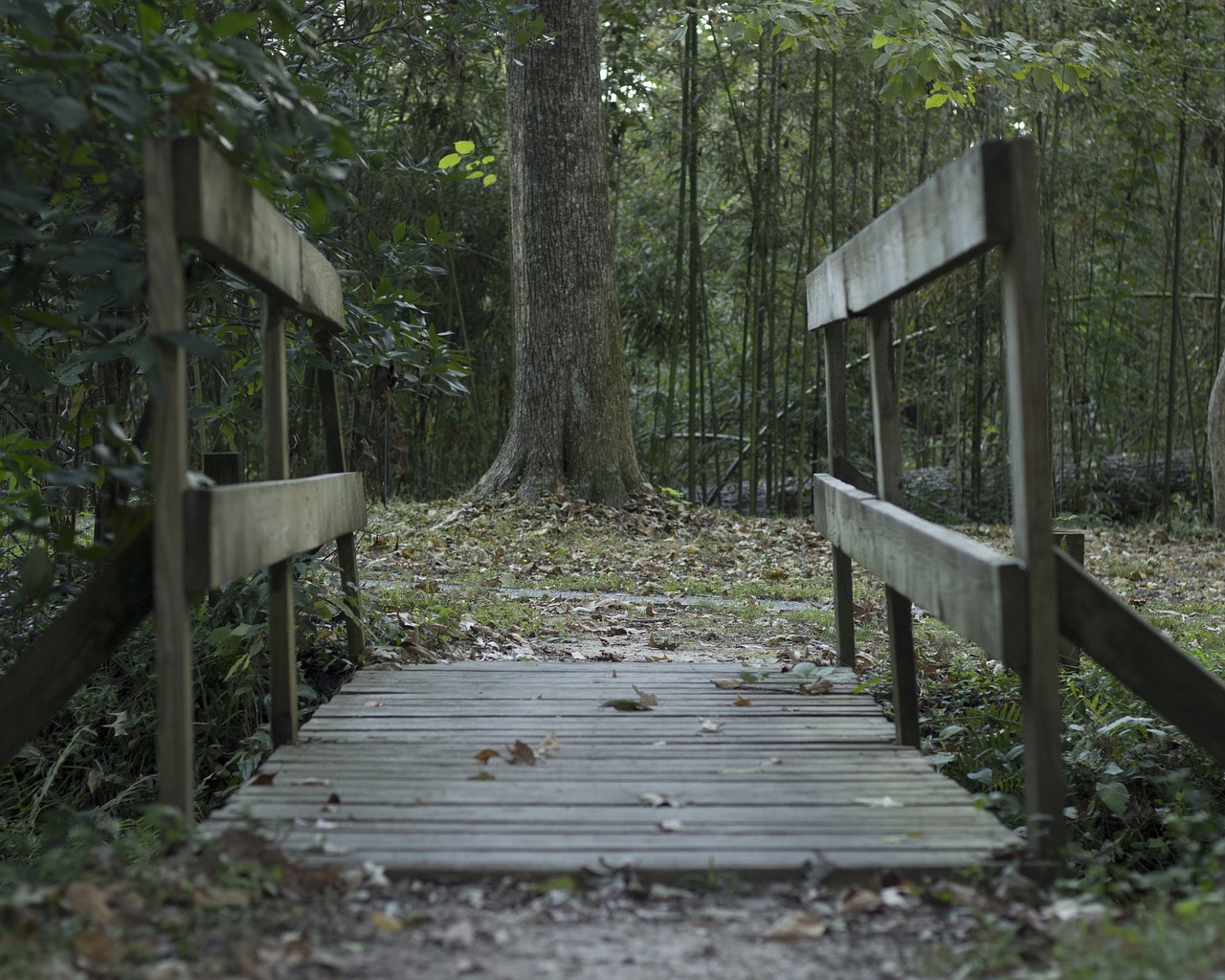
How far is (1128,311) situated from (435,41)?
9152mm

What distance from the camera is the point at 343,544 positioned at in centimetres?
404

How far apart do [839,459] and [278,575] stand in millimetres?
1995

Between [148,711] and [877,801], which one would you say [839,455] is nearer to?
[877,801]

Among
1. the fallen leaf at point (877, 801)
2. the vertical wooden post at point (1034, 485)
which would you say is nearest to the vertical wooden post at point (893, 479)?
the fallen leaf at point (877, 801)

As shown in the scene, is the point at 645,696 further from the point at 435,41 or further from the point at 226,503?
the point at 435,41

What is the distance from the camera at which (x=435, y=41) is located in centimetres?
466

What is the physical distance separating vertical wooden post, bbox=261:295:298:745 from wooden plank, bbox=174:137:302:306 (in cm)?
10

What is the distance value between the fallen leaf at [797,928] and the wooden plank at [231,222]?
1.62 meters

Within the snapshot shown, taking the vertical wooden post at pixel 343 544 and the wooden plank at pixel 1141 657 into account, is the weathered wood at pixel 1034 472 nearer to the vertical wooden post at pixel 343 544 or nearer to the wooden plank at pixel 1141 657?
the wooden plank at pixel 1141 657

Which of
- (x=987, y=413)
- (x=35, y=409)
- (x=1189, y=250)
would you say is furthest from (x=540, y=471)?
(x=1189, y=250)

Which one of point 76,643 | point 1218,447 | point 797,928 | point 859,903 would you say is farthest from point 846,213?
point 797,928

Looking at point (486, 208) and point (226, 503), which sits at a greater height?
point (486, 208)

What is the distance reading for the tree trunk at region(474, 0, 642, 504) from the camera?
8758mm

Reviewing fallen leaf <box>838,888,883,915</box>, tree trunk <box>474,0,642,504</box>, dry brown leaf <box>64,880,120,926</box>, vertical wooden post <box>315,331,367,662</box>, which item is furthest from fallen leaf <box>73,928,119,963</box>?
tree trunk <box>474,0,642,504</box>
